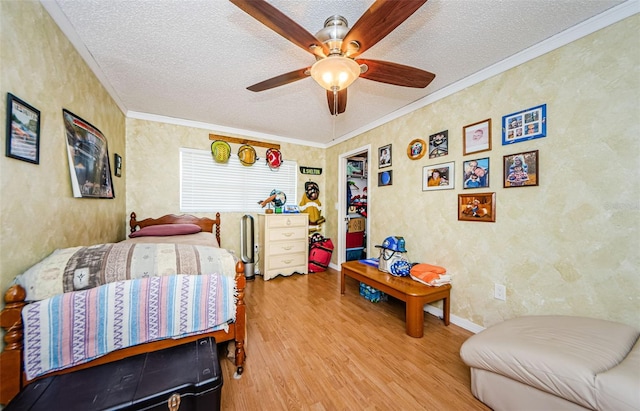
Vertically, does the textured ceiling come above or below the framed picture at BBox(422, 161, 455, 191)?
above

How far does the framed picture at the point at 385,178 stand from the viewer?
2906 mm

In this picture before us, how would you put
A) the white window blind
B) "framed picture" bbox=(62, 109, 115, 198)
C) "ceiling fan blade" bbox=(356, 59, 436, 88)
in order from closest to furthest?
1. "ceiling fan blade" bbox=(356, 59, 436, 88)
2. "framed picture" bbox=(62, 109, 115, 198)
3. the white window blind

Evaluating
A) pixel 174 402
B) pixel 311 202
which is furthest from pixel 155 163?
pixel 174 402

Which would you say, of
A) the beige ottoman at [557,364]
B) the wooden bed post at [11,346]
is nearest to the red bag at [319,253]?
the beige ottoman at [557,364]

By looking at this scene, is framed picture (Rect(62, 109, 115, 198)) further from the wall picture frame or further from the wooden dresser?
the wall picture frame

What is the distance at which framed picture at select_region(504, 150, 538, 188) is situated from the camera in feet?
5.48

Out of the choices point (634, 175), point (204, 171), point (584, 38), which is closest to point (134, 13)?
point (204, 171)

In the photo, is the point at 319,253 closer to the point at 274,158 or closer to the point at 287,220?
the point at 287,220

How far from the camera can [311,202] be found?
4184 millimetres

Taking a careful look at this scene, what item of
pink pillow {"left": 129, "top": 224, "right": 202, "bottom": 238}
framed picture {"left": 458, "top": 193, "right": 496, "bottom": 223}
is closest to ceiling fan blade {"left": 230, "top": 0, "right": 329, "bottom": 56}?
framed picture {"left": 458, "top": 193, "right": 496, "bottom": 223}

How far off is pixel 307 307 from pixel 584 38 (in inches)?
124

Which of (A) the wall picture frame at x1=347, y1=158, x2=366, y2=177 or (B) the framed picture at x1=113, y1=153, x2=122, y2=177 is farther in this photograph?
(A) the wall picture frame at x1=347, y1=158, x2=366, y2=177

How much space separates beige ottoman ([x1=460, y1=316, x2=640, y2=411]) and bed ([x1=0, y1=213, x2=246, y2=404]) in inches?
60.2

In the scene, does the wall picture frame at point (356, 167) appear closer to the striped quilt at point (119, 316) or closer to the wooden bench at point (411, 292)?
the wooden bench at point (411, 292)
